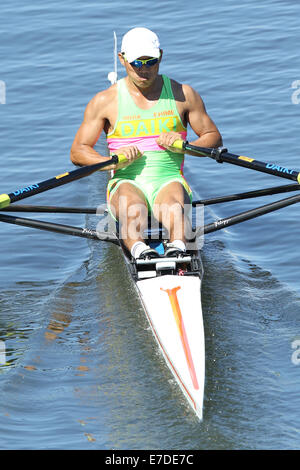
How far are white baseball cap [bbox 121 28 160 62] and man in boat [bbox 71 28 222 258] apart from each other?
0.01 metres

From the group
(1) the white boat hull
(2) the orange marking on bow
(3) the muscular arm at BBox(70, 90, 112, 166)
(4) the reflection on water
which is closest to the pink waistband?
(3) the muscular arm at BBox(70, 90, 112, 166)

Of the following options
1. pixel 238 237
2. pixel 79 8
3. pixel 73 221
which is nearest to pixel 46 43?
pixel 79 8

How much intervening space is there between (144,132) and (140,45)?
84cm

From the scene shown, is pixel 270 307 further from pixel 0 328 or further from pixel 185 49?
pixel 185 49

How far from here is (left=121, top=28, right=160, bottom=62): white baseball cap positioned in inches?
302

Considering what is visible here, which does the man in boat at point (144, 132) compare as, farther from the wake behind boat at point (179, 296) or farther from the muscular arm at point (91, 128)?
the wake behind boat at point (179, 296)

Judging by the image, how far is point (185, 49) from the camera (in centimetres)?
1602

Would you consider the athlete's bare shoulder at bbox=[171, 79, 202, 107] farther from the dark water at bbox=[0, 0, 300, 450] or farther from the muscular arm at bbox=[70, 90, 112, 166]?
the dark water at bbox=[0, 0, 300, 450]

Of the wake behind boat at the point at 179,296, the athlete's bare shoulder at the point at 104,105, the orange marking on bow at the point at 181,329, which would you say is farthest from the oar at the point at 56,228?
the orange marking on bow at the point at 181,329

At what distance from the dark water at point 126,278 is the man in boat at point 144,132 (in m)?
0.94

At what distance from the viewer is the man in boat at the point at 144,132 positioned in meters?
7.83

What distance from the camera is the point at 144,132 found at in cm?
816

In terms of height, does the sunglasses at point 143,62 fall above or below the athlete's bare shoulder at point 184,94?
above

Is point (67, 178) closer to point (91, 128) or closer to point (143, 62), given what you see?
point (91, 128)
